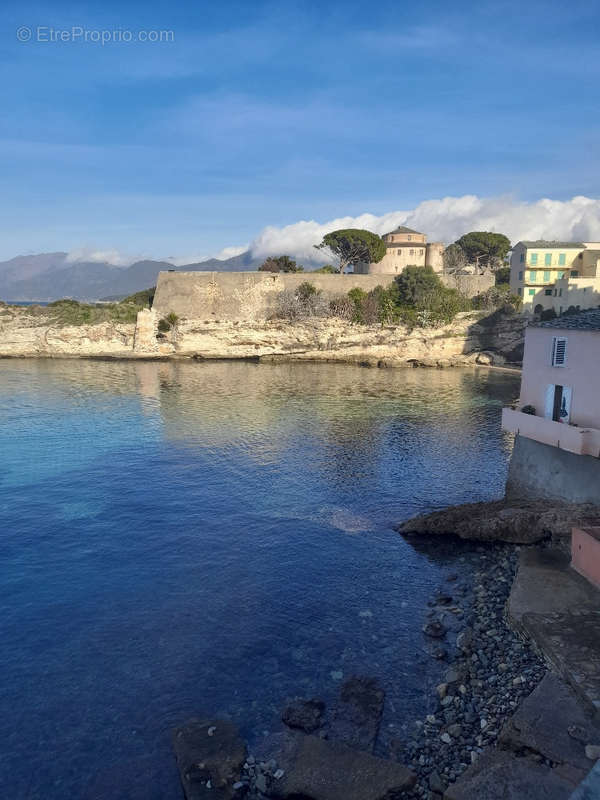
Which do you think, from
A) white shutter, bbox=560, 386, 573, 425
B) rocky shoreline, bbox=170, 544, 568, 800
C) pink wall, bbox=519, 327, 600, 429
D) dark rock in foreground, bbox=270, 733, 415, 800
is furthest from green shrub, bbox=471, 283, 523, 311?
dark rock in foreground, bbox=270, 733, 415, 800

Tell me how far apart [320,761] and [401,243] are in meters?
95.5

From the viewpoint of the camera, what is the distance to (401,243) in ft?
324

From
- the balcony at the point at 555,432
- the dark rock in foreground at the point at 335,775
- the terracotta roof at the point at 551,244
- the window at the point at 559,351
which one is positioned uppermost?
the terracotta roof at the point at 551,244

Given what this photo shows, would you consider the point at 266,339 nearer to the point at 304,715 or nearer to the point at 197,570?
the point at 197,570

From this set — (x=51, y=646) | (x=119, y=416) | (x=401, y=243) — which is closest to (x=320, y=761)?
(x=51, y=646)

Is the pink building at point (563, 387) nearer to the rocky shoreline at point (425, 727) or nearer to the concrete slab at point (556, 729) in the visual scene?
the rocky shoreline at point (425, 727)

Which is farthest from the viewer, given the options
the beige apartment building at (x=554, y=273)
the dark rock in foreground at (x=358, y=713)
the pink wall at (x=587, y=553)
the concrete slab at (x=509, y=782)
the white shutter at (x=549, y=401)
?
the beige apartment building at (x=554, y=273)

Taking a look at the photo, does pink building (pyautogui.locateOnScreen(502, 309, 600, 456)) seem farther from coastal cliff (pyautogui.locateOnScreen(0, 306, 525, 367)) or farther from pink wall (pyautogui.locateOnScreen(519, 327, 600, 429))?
coastal cliff (pyautogui.locateOnScreen(0, 306, 525, 367))

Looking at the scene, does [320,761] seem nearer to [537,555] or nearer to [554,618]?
[554,618]

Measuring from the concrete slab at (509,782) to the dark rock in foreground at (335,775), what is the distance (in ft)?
3.92

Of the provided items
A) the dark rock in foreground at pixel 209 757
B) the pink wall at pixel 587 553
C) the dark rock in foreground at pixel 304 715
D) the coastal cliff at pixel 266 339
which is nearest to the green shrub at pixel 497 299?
the coastal cliff at pixel 266 339

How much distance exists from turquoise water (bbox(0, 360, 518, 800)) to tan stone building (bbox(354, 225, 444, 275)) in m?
55.9

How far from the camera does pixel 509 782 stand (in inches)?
421

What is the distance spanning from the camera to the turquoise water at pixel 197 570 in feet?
45.6
